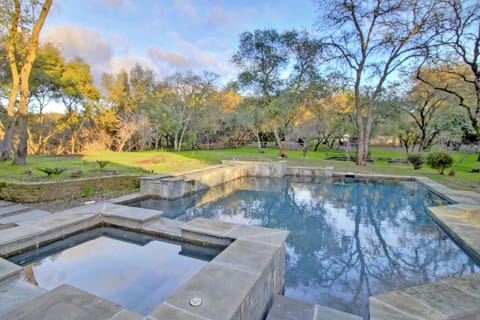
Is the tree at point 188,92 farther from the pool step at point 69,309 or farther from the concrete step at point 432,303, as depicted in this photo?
the concrete step at point 432,303

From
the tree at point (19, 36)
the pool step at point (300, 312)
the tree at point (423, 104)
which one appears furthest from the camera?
the tree at point (423, 104)

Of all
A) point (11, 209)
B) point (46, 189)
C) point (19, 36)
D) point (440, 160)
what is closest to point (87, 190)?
point (46, 189)

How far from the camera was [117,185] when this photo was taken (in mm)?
6117

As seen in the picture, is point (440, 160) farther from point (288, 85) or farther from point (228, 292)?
point (228, 292)

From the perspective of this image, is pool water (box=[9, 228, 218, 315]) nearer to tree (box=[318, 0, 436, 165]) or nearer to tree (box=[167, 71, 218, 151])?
tree (box=[318, 0, 436, 165])

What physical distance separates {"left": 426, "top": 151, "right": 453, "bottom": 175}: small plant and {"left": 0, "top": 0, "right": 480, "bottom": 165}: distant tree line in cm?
138

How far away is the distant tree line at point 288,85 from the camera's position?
8391 mm

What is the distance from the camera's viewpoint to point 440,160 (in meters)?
9.55

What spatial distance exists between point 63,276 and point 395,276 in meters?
3.75

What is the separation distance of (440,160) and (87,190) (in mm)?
12479

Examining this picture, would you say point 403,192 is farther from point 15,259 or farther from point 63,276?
point 15,259

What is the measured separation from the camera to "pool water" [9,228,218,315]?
226 centimetres

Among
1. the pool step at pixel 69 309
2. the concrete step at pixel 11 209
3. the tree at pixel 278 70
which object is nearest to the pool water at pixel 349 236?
the pool step at pixel 69 309

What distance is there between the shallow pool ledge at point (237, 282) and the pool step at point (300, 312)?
11 cm
